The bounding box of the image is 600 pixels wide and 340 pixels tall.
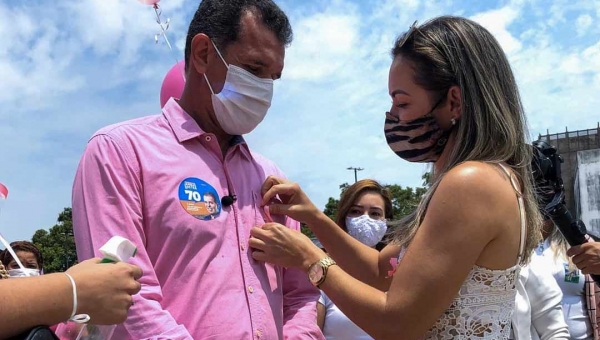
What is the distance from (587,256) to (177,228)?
2.69 metres

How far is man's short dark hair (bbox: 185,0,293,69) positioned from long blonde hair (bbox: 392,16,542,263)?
572 mm

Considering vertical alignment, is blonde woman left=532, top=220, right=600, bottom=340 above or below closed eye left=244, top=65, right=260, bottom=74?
below

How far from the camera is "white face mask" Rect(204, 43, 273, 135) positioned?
2.49 meters

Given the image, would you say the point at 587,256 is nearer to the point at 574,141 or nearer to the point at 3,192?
the point at 3,192

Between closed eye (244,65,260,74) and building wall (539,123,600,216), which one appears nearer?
closed eye (244,65,260,74)

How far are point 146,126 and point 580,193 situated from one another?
34.9 metres

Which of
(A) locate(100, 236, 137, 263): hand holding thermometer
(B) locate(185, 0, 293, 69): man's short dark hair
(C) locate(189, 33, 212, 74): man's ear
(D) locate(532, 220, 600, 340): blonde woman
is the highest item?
(B) locate(185, 0, 293, 69): man's short dark hair

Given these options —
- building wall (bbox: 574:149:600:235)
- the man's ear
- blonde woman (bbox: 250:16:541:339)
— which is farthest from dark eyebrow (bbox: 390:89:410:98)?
building wall (bbox: 574:149:600:235)

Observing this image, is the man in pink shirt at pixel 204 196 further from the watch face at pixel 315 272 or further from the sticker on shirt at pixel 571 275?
the sticker on shirt at pixel 571 275

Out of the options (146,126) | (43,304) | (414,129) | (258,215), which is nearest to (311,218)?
(258,215)

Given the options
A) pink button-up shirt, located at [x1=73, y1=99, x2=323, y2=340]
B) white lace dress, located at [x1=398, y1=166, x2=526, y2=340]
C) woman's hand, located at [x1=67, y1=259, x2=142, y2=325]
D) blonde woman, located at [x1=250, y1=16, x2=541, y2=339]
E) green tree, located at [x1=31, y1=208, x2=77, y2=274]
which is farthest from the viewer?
green tree, located at [x1=31, y1=208, x2=77, y2=274]

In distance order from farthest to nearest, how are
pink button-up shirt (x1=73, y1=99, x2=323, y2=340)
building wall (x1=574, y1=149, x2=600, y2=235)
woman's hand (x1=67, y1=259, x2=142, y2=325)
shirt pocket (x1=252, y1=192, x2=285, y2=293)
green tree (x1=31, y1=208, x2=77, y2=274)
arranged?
building wall (x1=574, y1=149, x2=600, y2=235)
green tree (x1=31, y1=208, x2=77, y2=274)
shirt pocket (x1=252, y1=192, x2=285, y2=293)
pink button-up shirt (x1=73, y1=99, x2=323, y2=340)
woman's hand (x1=67, y1=259, x2=142, y2=325)

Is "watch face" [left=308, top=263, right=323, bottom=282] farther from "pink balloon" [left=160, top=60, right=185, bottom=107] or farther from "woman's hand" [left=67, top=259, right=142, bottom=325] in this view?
"pink balloon" [left=160, top=60, right=185, bottom=107]

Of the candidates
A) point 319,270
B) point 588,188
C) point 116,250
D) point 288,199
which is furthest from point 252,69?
point 588,188
